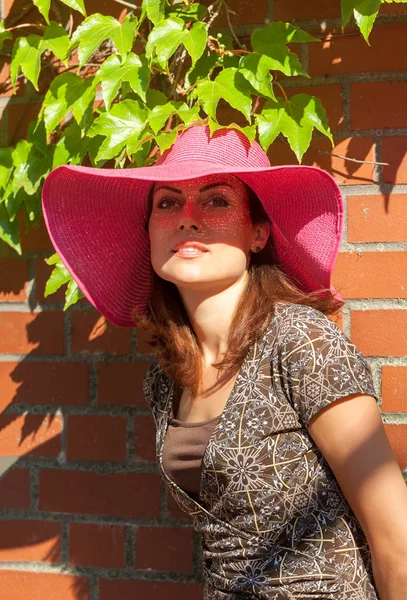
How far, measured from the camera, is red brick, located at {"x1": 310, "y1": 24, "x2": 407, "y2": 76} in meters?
1.82

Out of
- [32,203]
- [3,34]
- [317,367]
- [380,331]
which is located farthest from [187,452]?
[3,34]

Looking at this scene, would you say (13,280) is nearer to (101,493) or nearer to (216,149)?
(101,493)

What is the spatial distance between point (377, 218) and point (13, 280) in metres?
0.90

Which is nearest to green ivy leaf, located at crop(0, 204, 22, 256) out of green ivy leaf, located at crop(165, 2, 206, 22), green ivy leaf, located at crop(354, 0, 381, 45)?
green ivy leaf, located at crop(165, 2, 206, 22)

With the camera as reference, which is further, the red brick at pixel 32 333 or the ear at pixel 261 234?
the red brick at pixel 32 333

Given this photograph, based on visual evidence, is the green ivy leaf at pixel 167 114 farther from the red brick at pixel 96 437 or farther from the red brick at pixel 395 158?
the red brick at pixel 96 437

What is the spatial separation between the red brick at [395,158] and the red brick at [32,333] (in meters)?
0.85

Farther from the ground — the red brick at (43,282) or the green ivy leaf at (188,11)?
the green ivy leaf at (188,11)

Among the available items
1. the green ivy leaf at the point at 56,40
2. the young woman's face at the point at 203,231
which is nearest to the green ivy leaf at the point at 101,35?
the green ivy leaf at the point at 56,40

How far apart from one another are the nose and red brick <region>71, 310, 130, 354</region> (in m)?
0.54

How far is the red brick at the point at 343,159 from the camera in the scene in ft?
6.09

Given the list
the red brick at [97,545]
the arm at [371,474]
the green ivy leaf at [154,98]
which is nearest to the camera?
the arm at [371,474]

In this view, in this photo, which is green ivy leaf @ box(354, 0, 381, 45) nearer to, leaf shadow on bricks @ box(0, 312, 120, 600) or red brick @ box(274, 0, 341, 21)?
red brick @ box(274, 0, 341, 21)

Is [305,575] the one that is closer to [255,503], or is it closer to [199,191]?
[255,503]
